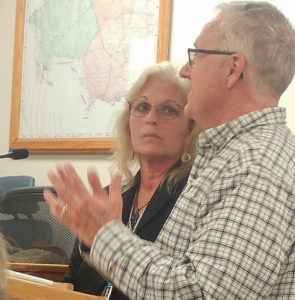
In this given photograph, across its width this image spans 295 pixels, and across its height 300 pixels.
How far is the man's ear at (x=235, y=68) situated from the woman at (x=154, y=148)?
54 cm

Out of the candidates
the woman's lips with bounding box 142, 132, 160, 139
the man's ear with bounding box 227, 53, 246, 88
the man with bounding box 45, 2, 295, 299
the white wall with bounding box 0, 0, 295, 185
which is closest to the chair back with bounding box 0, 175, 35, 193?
the white wall with bounding box 0, 0, 295, 185

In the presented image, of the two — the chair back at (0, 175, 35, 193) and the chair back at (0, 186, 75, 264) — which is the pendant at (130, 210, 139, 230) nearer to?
the chair back at (0, 186, 75, 264)

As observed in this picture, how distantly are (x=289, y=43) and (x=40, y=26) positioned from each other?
2.32m

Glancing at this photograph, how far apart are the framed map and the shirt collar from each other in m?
1.63

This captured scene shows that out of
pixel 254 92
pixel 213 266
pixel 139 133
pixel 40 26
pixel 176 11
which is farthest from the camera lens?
pixel 40 26

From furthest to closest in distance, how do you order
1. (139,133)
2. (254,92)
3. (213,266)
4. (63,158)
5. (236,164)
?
(63,158) → (139,133) → (254,92) → (236,164) → (213,266)

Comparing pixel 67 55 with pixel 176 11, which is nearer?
pixel 176 11

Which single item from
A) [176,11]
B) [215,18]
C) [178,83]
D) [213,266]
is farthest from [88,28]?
[213,266]

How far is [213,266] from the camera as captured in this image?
116 centimetres

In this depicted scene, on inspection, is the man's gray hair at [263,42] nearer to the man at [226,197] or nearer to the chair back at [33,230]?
the man at [226,197]

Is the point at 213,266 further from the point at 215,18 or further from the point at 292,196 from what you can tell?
the point at 215,18

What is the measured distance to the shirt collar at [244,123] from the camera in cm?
140

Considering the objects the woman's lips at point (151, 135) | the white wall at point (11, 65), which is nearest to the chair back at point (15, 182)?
the white wall at point (11, 65)

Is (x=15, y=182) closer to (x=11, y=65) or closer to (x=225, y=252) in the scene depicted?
(x=11, y=65)
